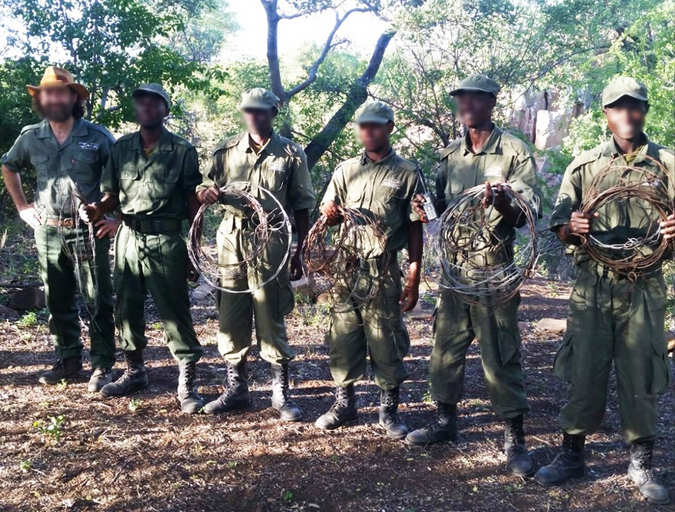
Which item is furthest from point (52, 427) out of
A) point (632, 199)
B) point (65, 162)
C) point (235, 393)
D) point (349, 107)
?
point (349, 107)

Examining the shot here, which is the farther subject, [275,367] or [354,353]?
[275,367]

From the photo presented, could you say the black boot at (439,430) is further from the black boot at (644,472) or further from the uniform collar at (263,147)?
the uniform collar at (263,147)

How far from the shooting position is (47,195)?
484 centimetres

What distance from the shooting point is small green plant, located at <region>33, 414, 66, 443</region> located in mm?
4184

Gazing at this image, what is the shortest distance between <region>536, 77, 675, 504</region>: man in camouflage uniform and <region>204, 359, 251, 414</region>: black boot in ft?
6.92

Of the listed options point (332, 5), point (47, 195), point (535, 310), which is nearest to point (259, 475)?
point (47, 195)

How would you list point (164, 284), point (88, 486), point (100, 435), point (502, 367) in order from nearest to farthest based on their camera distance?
1. point (88, 486)
2. point (502, 367)
3. point (100, 435)
4. point (164, 284)

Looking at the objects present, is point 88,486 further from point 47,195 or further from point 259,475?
point 47,195

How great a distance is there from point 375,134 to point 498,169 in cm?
81

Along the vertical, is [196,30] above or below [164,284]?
above

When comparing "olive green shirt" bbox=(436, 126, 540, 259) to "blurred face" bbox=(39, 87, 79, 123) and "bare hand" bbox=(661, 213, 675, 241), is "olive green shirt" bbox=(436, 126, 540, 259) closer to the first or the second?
"bare hand" bbox=(661, 213, 675, 241)

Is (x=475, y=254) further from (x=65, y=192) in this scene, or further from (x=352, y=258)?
(x=65, y=192)

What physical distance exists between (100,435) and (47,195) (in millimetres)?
1818

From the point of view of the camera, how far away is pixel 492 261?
3.86m
